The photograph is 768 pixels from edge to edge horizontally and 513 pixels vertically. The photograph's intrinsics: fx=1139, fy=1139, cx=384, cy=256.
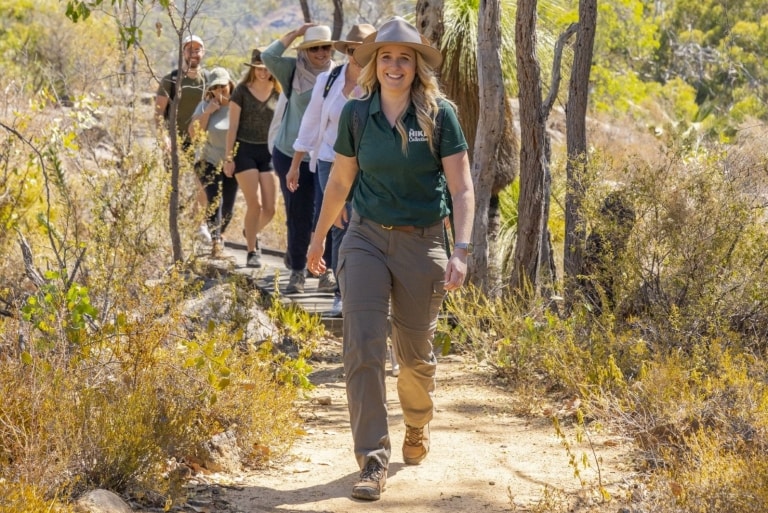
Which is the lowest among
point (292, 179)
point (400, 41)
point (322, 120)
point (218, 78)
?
point (292, 179)

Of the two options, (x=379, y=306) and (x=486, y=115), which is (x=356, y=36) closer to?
(x=486, y=115)

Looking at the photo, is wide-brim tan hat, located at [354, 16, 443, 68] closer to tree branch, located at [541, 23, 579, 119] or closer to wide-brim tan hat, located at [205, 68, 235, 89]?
tree branch, located at [541, 23, 579, 119]

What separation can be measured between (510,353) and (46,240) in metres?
4.36

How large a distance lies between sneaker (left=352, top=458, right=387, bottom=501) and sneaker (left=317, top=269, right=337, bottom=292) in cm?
436

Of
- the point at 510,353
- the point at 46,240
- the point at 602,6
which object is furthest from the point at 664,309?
the point at 602,6

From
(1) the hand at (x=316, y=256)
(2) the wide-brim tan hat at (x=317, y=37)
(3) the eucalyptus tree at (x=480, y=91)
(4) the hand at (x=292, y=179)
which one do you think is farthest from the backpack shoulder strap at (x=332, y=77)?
(1) the hand at (x=316, y=256)

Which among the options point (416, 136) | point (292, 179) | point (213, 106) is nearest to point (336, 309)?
point (292, 179)

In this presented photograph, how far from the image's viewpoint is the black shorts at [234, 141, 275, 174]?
9375 millimetres

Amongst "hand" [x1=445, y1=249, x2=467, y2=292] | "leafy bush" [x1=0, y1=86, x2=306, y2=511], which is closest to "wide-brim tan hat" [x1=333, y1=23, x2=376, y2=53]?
"leafy bush" [x1=0, y1=86, x2=306, y2=511]

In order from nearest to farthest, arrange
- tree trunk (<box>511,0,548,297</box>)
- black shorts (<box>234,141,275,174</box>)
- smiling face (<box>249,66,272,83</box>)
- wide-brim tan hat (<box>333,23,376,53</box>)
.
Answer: wide-brim tan hat (<box>333,23,376,53</box>) < tree trunk (<box>511,0,548,297</box>) < smiling face (<box>249,66,272,83</box>) < black shorts (<box>234,141,275,174</box>)

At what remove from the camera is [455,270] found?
177 inches

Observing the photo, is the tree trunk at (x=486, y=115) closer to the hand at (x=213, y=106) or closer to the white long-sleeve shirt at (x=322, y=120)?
the white long-sleeve shirt at (x=322, y=120)

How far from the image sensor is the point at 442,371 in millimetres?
7277

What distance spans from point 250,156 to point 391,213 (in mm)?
4950
